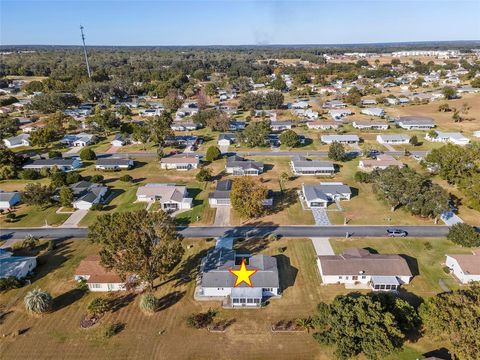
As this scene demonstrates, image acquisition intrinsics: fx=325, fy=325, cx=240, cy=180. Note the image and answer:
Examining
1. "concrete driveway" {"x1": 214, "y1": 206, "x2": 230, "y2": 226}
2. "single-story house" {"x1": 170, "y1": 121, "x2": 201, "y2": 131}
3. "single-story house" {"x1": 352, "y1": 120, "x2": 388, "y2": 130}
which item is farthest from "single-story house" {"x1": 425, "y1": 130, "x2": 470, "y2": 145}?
"single-story house" {"x1": 170, "y1": 121, "x2": 201, "y2": 131}

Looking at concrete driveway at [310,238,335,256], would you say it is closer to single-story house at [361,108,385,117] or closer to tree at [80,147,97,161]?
tree at [80,147,97,161]

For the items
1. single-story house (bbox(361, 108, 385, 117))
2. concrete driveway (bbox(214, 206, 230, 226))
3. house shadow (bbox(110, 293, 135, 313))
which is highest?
single-story house (bbox(361, 108, 385, 117))

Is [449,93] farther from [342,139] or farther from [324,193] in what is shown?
[324,193]

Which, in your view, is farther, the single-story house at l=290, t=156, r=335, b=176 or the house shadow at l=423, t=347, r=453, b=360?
the single-story house at l=290, t=156, r=335, b=176

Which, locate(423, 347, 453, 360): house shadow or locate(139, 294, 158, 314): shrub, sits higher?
locate(139, 294, 158, 314): shrub

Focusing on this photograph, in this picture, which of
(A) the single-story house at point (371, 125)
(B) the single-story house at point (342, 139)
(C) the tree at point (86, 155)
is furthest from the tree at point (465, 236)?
(C) the tree at point (86, 155)

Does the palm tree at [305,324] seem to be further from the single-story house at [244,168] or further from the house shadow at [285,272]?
the single-story house at [244,168]

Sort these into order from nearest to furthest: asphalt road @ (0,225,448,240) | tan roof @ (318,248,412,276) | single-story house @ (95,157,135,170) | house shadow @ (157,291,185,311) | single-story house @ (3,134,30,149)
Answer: house shadow @ (157,291,185,311) → tan roof @ (318,248,412,276) → asphalt road @ (0,225,448,240) → single-story house @ (95,157,135,170) → single-story house @ (3,134,30,149)
